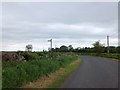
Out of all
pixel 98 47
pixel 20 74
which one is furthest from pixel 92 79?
pixel 98 47

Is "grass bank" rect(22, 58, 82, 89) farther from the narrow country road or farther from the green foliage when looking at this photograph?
the narrow country road

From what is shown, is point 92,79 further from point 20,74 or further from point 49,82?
point 20,74

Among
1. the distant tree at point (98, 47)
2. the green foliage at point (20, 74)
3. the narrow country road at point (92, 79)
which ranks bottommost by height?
the narrow country road at point (92, 79)

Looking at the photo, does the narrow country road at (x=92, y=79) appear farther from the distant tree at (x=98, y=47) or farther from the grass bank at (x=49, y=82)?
the distant tree at (x=98, y=47)

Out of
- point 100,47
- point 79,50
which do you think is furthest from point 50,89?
point 79,50

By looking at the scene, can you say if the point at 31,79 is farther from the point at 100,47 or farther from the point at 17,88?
the point at 100,47

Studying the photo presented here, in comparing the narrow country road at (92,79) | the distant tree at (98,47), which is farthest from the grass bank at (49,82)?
the distant tree at (98,47)

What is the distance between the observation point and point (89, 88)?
13859 millimetres

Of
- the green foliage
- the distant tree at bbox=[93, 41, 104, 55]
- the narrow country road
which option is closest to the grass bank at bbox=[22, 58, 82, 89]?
the green foliage

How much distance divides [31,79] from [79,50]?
13722cm

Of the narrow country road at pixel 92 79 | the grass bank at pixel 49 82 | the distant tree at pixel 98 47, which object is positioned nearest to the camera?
the grass bank at pixel 49 82

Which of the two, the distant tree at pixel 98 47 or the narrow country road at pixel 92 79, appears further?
the distant tree at pixel 98 47

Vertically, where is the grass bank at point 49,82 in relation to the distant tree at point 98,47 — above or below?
below

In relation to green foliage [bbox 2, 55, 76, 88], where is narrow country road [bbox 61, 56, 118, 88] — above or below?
below
